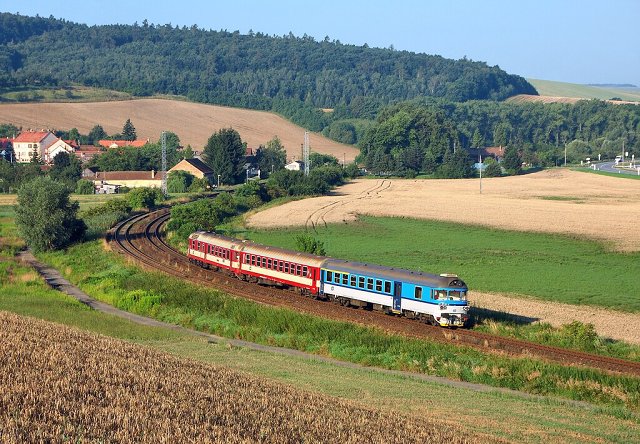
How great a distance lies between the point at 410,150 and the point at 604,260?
370 ft

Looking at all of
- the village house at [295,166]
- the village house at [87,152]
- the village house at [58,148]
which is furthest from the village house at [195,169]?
the village house at [58,148]

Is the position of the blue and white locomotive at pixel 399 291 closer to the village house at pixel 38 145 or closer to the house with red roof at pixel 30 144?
the village house at pixel 38 145

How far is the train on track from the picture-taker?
127ft

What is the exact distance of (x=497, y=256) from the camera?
2534 inches

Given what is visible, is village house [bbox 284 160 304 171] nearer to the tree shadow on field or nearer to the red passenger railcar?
the red passenger railcar

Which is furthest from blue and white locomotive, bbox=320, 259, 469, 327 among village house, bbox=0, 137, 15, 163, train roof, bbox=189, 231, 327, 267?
village house, bbox=0, 137, 15, 163

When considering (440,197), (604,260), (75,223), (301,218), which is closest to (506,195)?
(440,197)

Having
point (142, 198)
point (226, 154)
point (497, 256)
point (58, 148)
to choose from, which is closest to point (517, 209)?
point (497, 256)

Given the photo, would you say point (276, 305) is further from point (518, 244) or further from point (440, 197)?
point (440, 197)

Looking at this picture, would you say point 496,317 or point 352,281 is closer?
point 496,317

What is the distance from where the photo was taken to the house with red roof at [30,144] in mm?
164125

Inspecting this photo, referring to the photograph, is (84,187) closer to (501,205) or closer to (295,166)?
(295,166)

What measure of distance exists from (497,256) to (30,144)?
122m

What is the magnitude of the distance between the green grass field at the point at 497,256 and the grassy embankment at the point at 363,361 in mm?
15274
